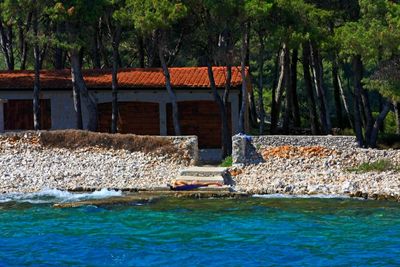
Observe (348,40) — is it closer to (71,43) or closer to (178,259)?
(71,43)

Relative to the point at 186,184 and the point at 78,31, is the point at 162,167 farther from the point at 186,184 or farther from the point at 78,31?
the point at 78,31

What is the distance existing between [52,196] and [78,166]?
394cm

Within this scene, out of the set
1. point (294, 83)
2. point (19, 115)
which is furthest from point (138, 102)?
point (294, 83)

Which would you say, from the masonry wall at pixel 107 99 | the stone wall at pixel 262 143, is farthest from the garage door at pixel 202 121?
the stone wall at pixel 262 143

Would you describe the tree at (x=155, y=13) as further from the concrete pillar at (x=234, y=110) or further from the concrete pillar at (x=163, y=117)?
the concrete pillar at (x=234, y=110)

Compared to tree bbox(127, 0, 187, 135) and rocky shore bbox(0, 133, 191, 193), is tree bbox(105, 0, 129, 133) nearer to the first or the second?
tree bbox(127, 0, 187, 135)

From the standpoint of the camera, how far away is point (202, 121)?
38.6 metres

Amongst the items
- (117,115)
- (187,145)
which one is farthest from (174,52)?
(187,145)

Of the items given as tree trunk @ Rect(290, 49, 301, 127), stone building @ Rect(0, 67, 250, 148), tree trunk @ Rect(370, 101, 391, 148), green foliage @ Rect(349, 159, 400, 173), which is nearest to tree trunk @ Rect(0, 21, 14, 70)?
stone building @ Rect(0, 67, 250, 148)

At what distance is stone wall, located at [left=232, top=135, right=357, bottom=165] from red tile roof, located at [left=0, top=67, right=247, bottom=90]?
707cm

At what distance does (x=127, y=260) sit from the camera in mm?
18016

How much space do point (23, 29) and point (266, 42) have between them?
14712mm

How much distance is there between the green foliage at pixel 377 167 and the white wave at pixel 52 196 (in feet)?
28.2

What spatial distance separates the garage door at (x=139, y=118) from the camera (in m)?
39.1
